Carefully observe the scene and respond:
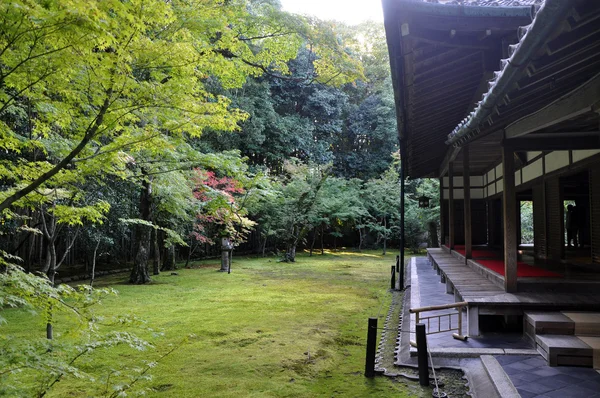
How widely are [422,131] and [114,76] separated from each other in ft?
20.2

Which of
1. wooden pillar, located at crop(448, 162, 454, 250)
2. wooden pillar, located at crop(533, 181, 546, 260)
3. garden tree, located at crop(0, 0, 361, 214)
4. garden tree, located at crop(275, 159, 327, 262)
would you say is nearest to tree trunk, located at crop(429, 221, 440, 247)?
garden tree, located at crop(275, 159, 327, 262)

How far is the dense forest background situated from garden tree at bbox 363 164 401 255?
0.10 metres

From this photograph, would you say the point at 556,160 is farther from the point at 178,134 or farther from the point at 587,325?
the point at 178,134

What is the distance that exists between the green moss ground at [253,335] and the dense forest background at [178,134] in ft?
6.21

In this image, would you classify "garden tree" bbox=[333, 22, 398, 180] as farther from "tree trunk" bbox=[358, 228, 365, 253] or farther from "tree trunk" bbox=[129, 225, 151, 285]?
"tree trunk" bbox=[129, 225, 151, 285]

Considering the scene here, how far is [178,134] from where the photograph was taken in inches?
205

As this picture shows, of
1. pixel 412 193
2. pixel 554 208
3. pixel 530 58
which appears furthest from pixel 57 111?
pixel 412 193

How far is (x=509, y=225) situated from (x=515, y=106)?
2.22m

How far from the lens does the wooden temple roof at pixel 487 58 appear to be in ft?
7.52

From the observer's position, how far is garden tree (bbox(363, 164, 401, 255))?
24766mm

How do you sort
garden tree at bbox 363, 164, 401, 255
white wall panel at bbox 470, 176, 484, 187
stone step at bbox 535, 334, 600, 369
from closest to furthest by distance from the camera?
stone step at bbox 535, 334, 600, 369 < white wall panel at bbox 470, 176, 484, 187 < garden tree at bbox 363, 164, 401, 255

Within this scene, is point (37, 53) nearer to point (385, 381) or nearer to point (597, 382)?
point (385, 381)

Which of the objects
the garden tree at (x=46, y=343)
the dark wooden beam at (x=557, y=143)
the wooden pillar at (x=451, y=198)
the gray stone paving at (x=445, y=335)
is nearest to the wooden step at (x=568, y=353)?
the gray stone paving at (x=445, y=335)

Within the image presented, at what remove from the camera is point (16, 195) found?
10.5ft
